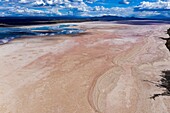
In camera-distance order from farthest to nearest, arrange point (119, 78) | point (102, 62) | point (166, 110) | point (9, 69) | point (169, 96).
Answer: point (102, 62) → point (9, 69) → point (119, 78) → point (169, 96) → point (166, 110)

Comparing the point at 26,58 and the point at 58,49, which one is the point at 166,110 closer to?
the point at 26,58

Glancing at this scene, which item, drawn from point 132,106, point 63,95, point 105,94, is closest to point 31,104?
point 63,95

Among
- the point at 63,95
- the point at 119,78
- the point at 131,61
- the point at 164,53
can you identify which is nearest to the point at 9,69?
the point at 63,95

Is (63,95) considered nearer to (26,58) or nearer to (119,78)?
(119,78)

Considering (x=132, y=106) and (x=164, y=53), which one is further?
(x=164, y=53)

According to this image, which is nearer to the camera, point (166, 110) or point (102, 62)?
point (166, 110)

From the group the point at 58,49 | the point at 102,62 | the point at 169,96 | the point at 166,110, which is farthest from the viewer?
the point at 58,49
